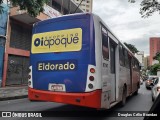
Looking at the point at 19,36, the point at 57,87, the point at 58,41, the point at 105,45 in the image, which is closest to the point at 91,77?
the point at 57,87

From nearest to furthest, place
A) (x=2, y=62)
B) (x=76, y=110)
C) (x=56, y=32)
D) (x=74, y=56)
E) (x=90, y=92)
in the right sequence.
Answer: (x=90, y=92), (x=74, y=56), (x=56, y=32), (x=76, y=110), (x=2, y=62)

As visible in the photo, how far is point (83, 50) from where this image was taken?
23.5ft

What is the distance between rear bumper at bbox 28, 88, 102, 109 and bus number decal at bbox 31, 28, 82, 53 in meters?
1.29

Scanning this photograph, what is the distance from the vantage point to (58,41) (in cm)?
769

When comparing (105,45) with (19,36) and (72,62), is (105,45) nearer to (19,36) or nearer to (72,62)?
(72,62)

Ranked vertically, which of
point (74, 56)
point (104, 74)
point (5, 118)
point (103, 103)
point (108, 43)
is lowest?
point (5, 118)

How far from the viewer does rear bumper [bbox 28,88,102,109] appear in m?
6.73

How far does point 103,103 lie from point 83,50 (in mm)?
1570

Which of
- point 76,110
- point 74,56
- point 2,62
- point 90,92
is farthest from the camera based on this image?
point 2,62

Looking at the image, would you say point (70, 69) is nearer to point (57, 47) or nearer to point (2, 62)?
point (57, 47)

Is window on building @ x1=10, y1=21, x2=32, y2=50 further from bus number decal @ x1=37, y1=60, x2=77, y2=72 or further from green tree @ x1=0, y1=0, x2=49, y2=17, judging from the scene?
bus number decal @ x1=37, y1=60, x2=77, y2=72

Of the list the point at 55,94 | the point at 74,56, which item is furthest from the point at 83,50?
the point at 55,94

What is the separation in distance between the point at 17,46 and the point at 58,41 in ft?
54.0

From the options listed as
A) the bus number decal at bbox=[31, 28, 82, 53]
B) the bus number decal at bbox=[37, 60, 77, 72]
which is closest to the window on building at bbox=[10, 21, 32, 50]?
the bus number decal at bbox=[31, 28, 82, 53]
